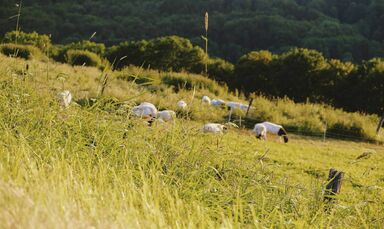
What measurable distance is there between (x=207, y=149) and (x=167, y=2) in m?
103

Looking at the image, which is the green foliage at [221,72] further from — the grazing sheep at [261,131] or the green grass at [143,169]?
the green grass at [143,169]

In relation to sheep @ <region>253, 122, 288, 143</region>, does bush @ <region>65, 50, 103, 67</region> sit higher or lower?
lower

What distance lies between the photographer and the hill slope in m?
75.9

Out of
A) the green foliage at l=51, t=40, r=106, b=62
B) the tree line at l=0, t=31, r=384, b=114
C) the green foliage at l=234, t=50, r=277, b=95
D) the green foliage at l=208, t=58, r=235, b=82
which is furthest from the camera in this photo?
the green foliage at l=51, t=40, r=106, b=62

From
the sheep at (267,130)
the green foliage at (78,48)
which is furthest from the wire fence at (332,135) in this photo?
the green foliage at (78,48)

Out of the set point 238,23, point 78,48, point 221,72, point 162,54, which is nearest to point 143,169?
point 221,72

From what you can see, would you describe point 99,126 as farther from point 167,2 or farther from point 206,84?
point 167,2

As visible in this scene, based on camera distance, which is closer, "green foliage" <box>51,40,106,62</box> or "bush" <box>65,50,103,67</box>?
"bush" <box>65,50,103,67</box>

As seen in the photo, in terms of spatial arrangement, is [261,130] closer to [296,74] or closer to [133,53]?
[296,74]

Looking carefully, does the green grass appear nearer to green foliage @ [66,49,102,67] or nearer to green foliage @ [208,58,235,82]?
green foliage @ [66,49,102,67]

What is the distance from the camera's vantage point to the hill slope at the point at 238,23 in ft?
249

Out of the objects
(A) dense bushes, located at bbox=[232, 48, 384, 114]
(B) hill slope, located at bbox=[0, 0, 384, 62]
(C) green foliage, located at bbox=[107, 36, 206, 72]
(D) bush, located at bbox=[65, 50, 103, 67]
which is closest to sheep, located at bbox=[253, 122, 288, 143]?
(A) dense bushes, located at bbox=[232, 48, 384, 114]

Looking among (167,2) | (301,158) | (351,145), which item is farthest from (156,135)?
(167,2)

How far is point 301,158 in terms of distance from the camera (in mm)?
14141
